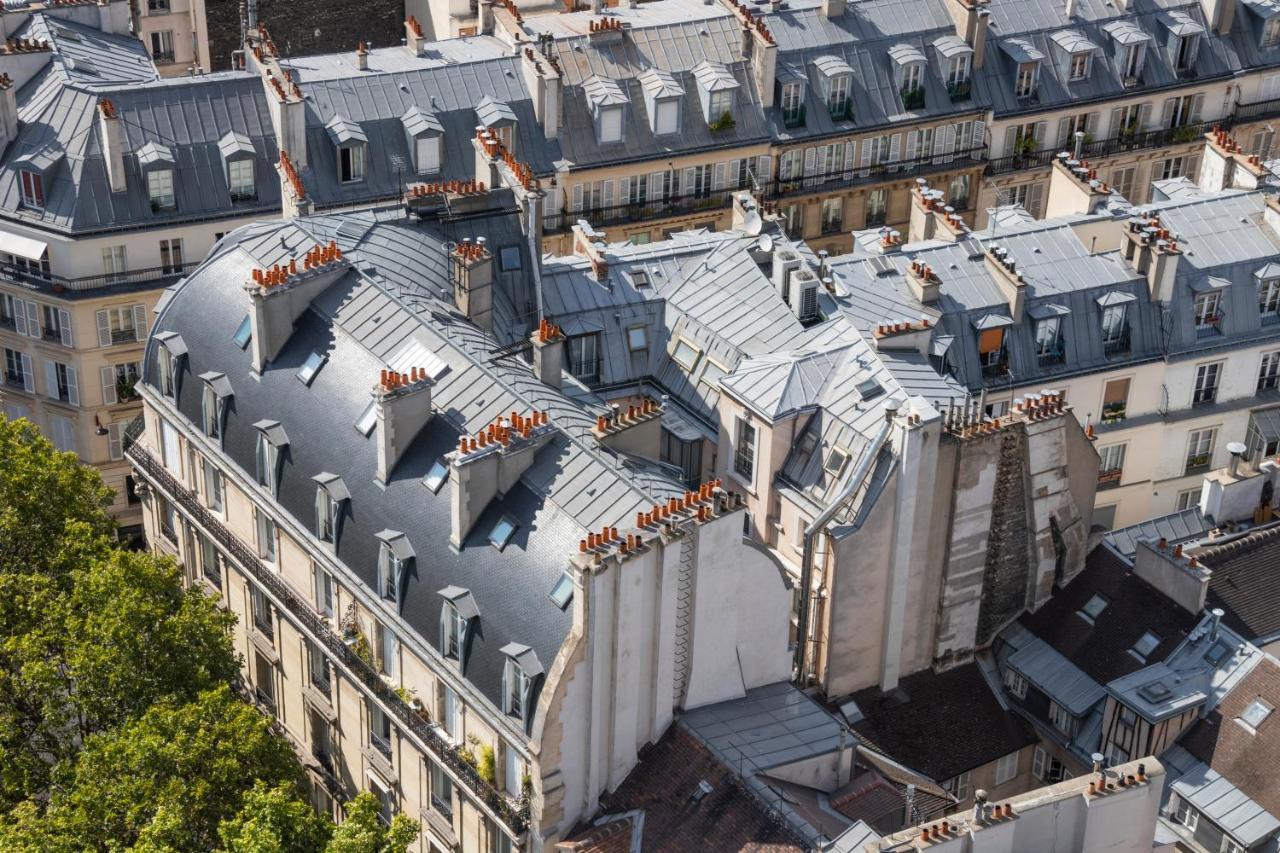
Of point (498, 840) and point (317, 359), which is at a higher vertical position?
point (317, 359)

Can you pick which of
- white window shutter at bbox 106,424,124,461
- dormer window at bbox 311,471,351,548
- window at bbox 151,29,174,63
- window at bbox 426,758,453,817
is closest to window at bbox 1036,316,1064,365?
dormer window at bbox 311,471,351,548

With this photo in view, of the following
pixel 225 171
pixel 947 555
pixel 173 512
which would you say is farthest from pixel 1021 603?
pixel 225 171

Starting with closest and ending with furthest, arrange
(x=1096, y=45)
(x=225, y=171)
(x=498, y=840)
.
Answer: (x=498, y=840) → (x=225, y=171) → (x=1096, y=45)

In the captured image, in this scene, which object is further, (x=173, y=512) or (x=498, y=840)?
(x=173, y=512)

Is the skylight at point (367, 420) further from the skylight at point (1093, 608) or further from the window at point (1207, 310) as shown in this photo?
the window at point (1207, 310)

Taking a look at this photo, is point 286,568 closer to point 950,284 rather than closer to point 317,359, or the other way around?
point 317,359

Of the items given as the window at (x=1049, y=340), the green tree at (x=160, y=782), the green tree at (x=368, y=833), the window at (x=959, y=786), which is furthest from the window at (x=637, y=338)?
the green tree at (x=368, y=833)
